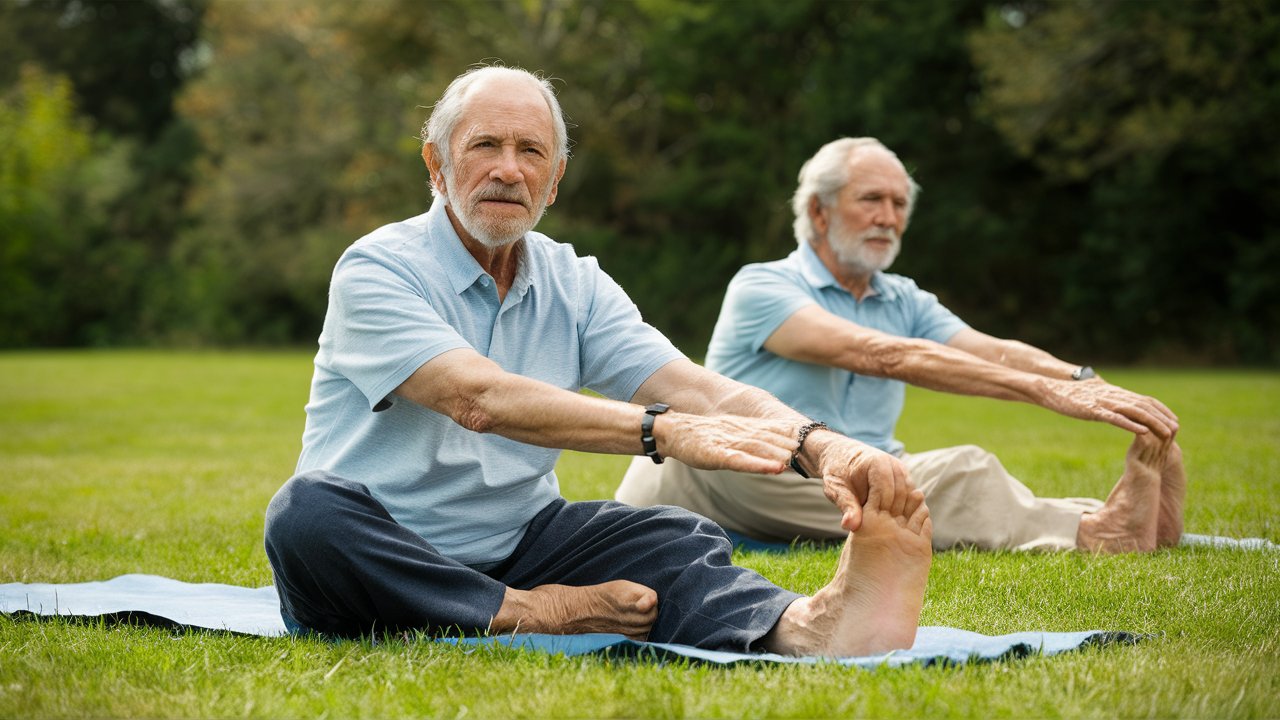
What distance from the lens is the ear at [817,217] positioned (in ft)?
19.1

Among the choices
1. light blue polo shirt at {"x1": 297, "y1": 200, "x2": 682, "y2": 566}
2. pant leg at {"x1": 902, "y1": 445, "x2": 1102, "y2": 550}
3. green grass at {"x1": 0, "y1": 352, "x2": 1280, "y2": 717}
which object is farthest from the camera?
pant leg at {"x1": 902, "y1": 445, "x2": 1102, "y2": 550}

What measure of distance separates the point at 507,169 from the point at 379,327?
0.62 m

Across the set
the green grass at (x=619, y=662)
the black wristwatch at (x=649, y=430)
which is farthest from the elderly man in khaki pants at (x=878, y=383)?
the black wristwatch at (x=649, y=430)

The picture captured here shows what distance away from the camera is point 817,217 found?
5.85 meters

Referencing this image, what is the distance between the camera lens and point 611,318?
378cm

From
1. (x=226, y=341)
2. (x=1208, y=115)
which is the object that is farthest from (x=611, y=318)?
(x=226, y=341)

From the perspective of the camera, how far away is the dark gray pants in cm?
329

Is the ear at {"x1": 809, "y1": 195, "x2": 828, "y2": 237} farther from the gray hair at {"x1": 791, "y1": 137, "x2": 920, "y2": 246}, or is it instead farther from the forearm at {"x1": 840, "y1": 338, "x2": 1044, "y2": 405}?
the forearm at {"x1": 840, "y1": 338, "x2": 1044, "y2": 405}

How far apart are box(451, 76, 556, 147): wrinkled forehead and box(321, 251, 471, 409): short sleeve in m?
0.48

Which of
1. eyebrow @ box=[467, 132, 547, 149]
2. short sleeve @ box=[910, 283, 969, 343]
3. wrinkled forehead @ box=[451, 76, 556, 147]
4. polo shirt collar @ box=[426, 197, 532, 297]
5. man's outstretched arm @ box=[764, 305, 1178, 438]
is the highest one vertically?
wrinkled forehead @ box=[451, 76, 556, 147]

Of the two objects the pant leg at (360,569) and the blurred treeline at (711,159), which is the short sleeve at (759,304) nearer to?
the pant leg at (360,569)

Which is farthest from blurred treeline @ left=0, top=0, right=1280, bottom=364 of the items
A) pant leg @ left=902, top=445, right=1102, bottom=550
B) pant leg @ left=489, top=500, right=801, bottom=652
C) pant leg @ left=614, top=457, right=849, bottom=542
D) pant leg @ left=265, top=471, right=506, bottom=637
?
pant leg @ left=265, top=471, right=506, bottom=637

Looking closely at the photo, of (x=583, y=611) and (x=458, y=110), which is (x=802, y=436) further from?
(x=458, y=110)

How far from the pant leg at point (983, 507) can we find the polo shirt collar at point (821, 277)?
91cm
